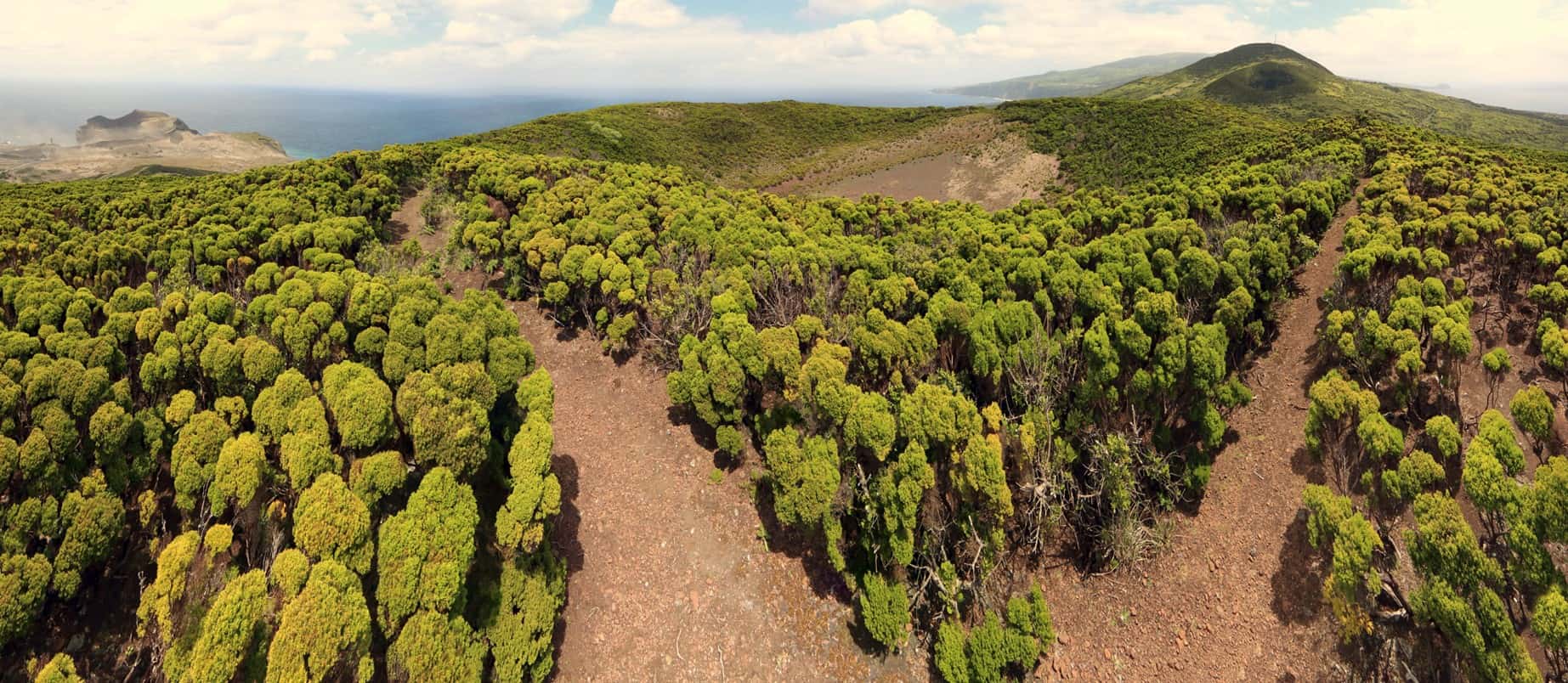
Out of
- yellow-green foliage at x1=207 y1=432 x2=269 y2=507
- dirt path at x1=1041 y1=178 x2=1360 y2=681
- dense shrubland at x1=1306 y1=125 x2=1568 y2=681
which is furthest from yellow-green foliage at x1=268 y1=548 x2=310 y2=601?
dense shrubland at x1=1306 y1=125 x2=1568 y2=681

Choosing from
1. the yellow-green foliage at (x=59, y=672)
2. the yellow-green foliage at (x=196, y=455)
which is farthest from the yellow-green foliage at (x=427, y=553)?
the yellow-green foliage at (x=196, y=455)

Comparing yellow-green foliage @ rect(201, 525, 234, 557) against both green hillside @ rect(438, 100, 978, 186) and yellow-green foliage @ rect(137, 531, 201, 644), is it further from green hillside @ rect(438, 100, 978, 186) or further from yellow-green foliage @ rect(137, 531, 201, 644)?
green hillside @ rect(438, 100, 978, 186)

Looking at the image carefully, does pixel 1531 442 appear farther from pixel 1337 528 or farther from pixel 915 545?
pixel 915 545

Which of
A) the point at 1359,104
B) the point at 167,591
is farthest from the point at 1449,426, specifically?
the point at 1359,104

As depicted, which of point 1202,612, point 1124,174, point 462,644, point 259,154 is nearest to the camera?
point 462,644

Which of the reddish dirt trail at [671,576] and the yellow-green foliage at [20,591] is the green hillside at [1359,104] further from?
the yellow-green foliage at [20,591]

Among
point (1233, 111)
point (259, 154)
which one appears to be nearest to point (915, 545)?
point (1233, 111)
